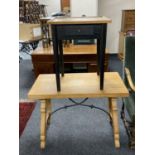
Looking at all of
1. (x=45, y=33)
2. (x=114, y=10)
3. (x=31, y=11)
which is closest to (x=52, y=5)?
(x=31, y=11)

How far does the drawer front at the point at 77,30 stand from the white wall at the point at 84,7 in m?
3.14

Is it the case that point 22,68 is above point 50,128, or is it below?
above

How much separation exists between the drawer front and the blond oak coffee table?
471mm

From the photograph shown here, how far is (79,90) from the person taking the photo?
180 cm

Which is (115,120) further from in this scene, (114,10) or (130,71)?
(114,10)

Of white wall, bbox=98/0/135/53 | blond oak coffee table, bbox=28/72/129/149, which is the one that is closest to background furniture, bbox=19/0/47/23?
white wall, bbox=98/0/135/53

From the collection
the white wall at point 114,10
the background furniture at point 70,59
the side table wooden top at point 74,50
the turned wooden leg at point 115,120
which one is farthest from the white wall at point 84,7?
the turned wooden leg at point 115,120

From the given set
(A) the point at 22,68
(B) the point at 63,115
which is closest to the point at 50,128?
(B) the point at 63,115

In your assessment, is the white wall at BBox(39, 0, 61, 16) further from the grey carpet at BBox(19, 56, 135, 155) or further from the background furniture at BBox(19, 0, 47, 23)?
the grey carpet at BBox(19, 56, 135, 155)
